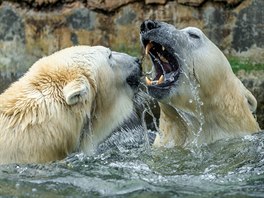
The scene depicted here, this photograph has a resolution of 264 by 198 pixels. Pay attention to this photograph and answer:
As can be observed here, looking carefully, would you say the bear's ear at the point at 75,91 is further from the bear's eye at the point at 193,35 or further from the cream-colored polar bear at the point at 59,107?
the bear's eye at the point at 193,35

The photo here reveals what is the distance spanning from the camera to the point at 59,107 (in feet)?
19.1

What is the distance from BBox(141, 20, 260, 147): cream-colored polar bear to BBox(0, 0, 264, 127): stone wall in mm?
2282

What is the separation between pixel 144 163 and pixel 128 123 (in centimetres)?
43

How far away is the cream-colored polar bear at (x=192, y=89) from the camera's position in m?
6.33

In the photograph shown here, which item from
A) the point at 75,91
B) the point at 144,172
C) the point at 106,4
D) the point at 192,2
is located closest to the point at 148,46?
the point at 75,91

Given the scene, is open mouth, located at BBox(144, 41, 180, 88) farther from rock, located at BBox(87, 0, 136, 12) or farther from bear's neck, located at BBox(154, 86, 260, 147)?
rock, located at BBox(87, 0, 136, 12)

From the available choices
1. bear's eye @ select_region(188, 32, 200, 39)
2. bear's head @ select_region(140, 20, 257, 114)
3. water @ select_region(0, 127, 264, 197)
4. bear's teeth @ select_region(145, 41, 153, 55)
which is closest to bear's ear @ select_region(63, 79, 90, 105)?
water @ select_region(0, 127, 264, 197)

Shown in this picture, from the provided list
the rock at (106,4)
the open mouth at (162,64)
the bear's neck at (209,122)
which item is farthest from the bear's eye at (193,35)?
the rock at (106,4)

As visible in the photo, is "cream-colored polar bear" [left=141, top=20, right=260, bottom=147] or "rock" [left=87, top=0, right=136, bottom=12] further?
"rock" [left=87, top=0, right=136, bottom=12]

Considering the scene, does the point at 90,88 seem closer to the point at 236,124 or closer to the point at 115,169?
the point at 115,169

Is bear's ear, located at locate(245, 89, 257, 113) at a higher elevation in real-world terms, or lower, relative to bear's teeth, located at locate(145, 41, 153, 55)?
lower

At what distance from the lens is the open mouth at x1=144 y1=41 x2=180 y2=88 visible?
247 inches

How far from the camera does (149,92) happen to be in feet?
20.2

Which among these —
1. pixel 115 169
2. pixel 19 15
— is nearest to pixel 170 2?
pixel 19 15
